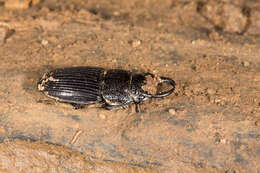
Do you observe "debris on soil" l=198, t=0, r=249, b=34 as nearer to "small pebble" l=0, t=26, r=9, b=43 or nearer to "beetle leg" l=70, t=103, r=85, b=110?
"beetle leg" l=70, t=103, r=85, b=110

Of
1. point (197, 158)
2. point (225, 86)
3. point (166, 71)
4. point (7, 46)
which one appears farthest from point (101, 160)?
point (7, 46)

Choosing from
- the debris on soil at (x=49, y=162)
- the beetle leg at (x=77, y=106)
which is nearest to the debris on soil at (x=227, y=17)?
the beetle leg at (x=77, y=106)

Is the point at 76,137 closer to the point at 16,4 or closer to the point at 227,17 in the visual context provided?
the point at 16,4

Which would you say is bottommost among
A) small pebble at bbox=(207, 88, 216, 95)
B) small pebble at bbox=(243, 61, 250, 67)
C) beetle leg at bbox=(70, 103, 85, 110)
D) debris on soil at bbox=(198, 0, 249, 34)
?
beetle leg at bbox=(70, 103, 85, 110)

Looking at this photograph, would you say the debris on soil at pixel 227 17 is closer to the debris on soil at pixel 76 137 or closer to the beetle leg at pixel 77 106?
the beetle leg at pixel 77 106

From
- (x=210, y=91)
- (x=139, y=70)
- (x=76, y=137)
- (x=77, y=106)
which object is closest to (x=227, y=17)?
(x=210, y=91)

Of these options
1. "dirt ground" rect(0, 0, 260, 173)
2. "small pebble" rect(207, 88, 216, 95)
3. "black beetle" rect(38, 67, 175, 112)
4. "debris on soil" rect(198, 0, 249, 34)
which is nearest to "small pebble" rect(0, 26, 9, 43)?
"dirt ground" rect(0, 0, 260, 173)

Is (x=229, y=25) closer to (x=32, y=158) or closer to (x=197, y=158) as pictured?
(x=197, y=158)
